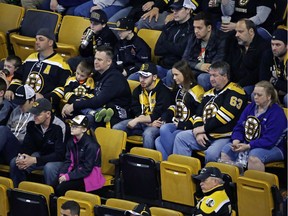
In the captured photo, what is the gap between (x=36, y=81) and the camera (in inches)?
461

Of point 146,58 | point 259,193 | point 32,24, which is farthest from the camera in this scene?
point 32,24

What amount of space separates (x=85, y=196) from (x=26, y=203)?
2.40 ft

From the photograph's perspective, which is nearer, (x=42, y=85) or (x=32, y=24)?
(x=42, y=85)

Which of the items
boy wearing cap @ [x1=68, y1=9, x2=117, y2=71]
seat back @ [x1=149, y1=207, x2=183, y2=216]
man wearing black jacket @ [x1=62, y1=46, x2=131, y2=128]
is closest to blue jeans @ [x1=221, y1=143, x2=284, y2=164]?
seat back @ [x1=149, y1=207, x2=183, y2=216]

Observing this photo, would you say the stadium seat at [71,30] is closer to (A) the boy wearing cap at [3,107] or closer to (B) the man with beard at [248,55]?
(A) the boy wearing cap at [3,107]

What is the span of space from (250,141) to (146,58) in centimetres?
215

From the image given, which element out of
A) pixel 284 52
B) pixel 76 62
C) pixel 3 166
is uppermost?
pixel 284 52

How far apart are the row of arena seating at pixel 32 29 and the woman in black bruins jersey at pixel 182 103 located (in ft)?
6.73

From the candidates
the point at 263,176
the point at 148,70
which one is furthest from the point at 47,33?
the point at 263,176

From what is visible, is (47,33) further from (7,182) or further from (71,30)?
(7,182)

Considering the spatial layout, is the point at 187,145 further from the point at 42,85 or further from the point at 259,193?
the point at 42,85

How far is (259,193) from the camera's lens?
9.38 m

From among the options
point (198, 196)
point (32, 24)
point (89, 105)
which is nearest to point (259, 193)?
point (198, 196)

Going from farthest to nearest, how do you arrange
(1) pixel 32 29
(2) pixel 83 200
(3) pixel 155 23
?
(1) pixel 32 29
(3) pixel 155 23
(2) pixel 83 200
